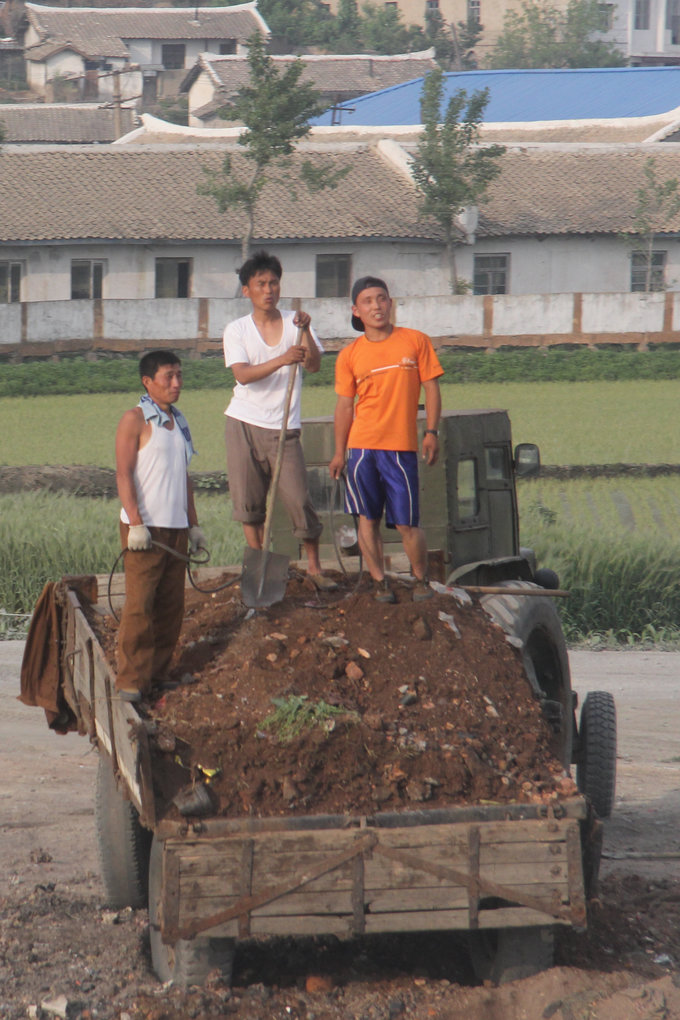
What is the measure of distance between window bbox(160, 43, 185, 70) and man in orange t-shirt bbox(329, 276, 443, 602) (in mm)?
69747

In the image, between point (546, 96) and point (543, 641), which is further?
point (546, 96)

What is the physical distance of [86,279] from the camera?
3581 centimetres

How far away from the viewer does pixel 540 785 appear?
4730 millimetres

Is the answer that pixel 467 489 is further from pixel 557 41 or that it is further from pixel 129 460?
pixel 557 41

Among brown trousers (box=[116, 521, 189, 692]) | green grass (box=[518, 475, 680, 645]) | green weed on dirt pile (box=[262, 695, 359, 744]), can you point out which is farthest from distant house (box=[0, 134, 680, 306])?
green weed on dirt pile (box=[262, 695, 359, 744])

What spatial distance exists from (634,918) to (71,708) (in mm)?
2835

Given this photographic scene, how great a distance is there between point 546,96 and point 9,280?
105ft

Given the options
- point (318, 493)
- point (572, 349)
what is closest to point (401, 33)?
point (572, 349)

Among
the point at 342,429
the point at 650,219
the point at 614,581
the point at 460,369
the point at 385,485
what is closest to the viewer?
the point at 385,485

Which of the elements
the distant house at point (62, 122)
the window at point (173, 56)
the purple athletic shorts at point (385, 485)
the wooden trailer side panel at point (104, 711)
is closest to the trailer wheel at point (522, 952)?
the wooden trailer side panel at point (104, 711)

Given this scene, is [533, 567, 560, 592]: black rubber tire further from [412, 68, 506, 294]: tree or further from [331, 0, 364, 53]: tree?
[331, 0, 364, 53]: tree

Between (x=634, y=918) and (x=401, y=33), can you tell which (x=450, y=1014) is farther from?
(x=401, y=33)

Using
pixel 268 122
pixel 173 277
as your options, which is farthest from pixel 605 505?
pixel 268 122

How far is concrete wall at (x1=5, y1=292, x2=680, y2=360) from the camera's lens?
103 ft
